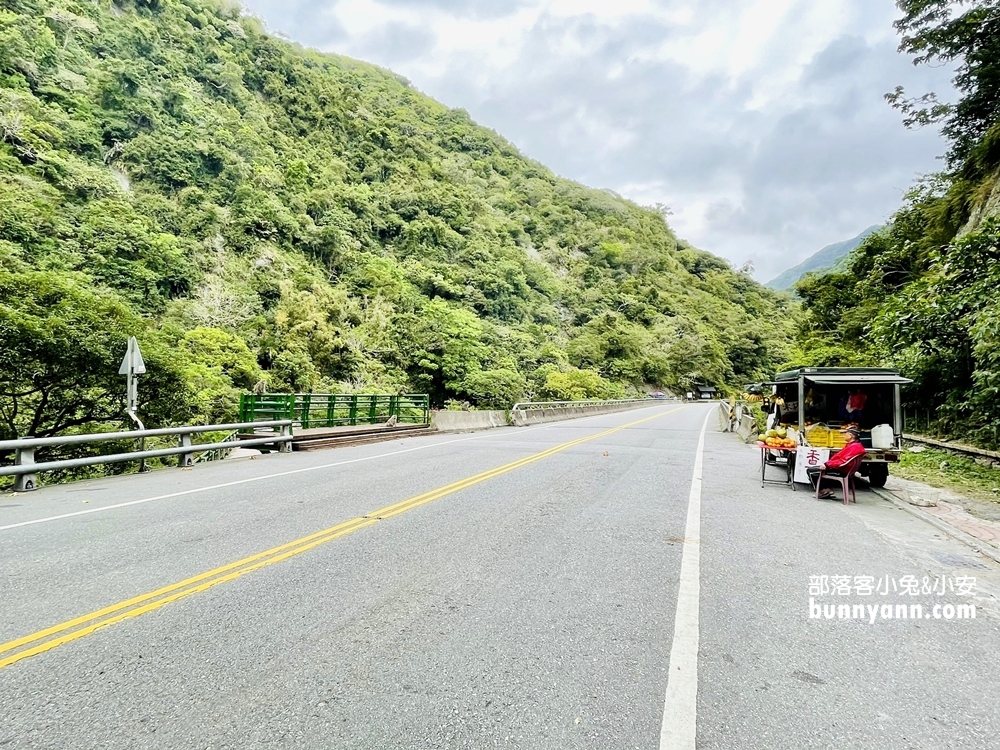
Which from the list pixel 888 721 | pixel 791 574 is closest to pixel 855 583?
pixel 791 574

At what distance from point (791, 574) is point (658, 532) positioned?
1547 mm

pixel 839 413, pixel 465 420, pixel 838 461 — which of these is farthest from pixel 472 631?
pixel 465 420

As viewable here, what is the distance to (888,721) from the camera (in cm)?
276

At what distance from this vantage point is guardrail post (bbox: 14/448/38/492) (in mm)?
8797

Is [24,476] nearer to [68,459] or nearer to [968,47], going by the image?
[68,459]

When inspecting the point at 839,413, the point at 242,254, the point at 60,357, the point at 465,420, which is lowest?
the point at 465,420

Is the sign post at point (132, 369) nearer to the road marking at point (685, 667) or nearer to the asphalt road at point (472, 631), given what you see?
the asphalt road at point (472, 631)

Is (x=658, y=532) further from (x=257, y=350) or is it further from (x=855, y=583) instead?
(x=257, y=350)

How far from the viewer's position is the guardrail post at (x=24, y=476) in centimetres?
880

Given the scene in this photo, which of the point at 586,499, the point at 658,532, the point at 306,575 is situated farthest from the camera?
the point at 586,499

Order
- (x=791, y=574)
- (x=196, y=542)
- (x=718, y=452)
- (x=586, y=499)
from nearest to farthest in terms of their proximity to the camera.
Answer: (x=791, y=574) → (x=196, y=542) → (x=586, y=499) → (x=718, y=452)

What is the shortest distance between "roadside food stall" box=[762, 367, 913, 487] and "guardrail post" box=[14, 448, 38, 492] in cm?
1321

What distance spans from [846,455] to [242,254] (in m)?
45.9

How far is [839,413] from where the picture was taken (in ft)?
37.6
